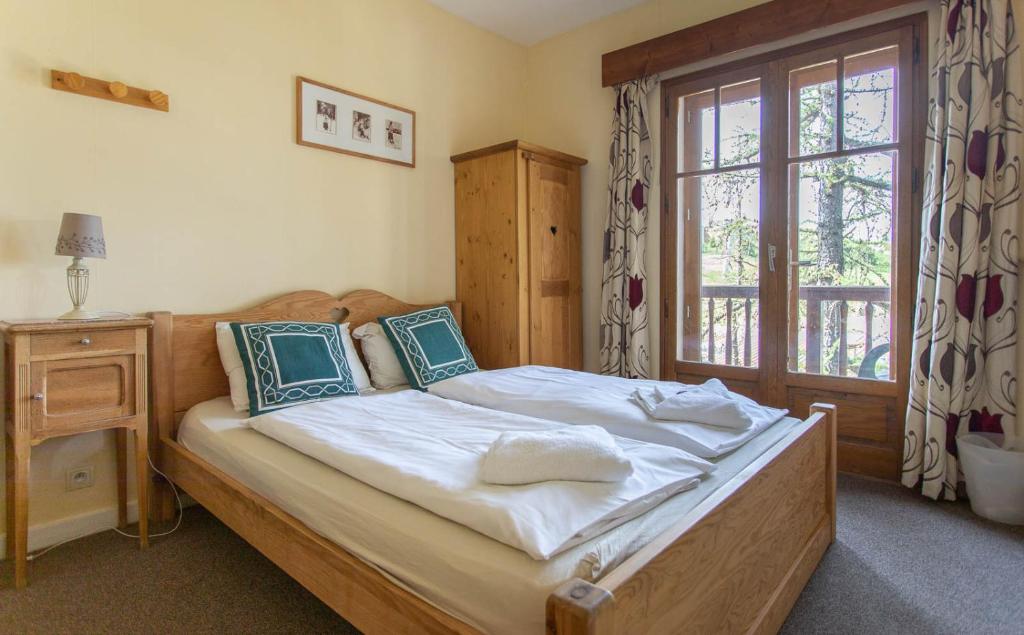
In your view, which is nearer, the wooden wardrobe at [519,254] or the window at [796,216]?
the window at [796,216]

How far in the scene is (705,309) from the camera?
3.29 metres

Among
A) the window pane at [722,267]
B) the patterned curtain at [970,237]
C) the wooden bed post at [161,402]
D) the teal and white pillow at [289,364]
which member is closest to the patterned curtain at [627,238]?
the window pane at [722,267]

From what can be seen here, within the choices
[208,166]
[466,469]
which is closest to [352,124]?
[208,166]

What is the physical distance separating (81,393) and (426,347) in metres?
1.40

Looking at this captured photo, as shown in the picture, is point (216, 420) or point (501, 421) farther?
point (216, 420)

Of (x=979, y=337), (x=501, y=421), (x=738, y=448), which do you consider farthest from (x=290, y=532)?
(x=979, y=337)

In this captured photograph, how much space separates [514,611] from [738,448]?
103 centimetres

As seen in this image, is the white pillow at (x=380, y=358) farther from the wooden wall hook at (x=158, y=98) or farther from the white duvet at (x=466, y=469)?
the wooden wall hook at (x=158, y=98)

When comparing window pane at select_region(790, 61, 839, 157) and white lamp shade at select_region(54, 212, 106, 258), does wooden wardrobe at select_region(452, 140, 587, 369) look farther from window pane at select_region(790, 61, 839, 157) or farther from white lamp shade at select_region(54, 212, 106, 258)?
white lamp shade at select_region(54, 212, 106, 258)

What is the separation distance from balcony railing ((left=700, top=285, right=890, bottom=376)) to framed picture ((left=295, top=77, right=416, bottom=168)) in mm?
2052

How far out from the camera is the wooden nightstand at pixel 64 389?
173 centimetres

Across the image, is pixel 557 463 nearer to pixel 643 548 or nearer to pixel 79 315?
pixel 643 548

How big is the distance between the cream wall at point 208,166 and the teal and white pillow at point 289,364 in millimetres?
359

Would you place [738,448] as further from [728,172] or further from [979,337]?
[728,172]
